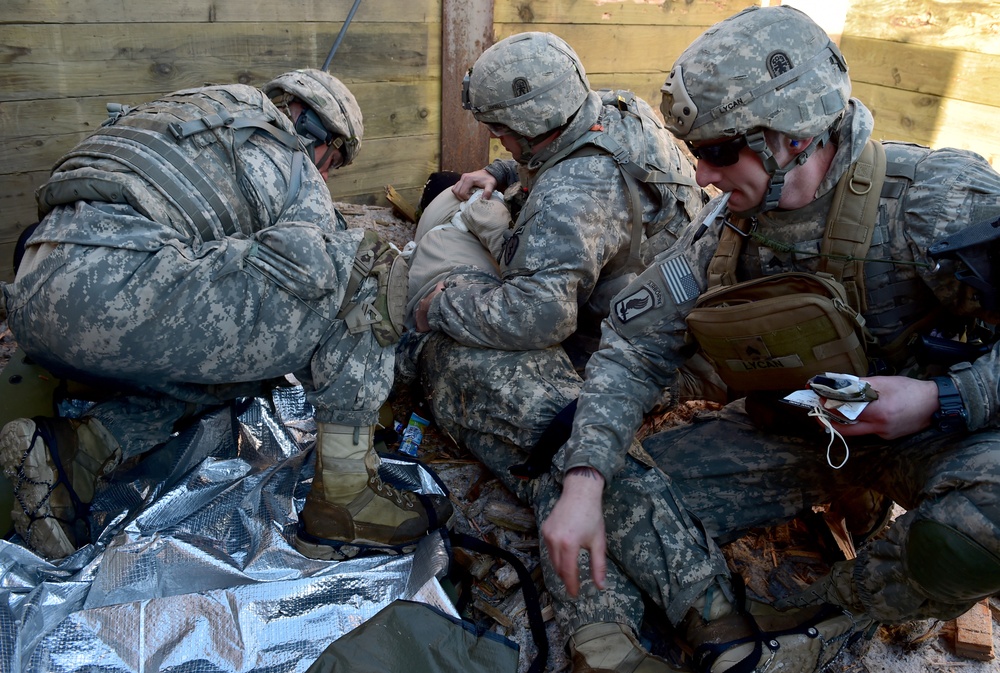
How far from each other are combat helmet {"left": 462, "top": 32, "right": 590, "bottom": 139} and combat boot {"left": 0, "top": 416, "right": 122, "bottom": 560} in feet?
6.46

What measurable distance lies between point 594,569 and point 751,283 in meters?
0.95

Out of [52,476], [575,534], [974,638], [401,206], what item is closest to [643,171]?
[575,534]

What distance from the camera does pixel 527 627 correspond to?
2.54 m

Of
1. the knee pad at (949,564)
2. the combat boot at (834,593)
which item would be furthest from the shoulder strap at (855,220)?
the combat boot at (834,593)

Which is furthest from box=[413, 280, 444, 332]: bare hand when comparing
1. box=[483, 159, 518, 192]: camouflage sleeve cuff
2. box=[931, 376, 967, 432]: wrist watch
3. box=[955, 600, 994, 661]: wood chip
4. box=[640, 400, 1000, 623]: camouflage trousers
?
box=[955, 600, 994, 661]: wood chip

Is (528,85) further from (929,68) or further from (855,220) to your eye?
(929,68)

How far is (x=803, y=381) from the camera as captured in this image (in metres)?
2.29

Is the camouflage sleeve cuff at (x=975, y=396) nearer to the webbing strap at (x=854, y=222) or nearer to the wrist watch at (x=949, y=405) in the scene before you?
the wrist watch at (x=949, y=405)

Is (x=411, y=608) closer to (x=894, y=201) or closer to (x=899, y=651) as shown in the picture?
(x=899, y=651)

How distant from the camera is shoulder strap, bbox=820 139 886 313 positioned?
225 centimetres

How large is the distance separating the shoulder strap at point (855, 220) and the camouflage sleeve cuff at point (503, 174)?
218cm

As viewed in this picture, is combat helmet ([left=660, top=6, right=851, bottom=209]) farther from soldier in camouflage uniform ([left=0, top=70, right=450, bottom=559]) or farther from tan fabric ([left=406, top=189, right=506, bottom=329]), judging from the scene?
tan fabric ([left=406, top=189, right=506, bottom=329])

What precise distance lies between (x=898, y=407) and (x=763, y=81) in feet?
3.12

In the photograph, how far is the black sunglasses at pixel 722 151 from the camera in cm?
220
